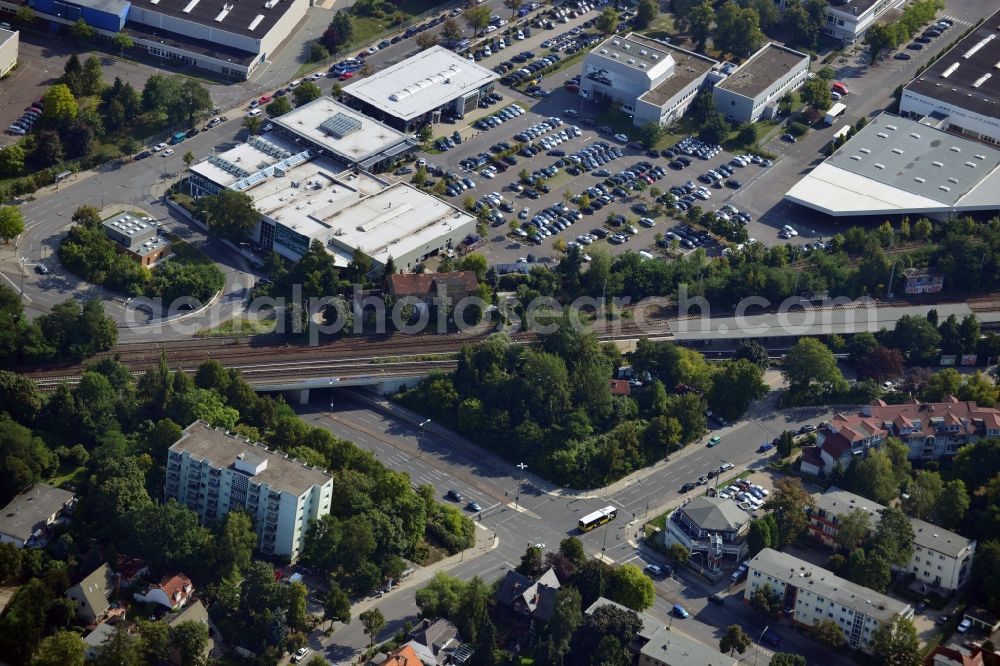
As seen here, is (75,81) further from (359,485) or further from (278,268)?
(359,485)

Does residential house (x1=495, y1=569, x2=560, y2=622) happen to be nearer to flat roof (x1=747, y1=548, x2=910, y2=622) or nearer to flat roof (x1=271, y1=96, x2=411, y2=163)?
flat roof (x1=747, y1=548, x2=910, y2=622)

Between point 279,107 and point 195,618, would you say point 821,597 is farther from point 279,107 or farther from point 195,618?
point 279,107

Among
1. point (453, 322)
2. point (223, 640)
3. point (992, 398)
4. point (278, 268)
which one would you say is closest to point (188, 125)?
point (278, 268)

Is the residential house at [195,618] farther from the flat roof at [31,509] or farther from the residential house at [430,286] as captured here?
the residential house at [430,286]

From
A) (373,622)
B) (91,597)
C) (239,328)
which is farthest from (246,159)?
(373,622)

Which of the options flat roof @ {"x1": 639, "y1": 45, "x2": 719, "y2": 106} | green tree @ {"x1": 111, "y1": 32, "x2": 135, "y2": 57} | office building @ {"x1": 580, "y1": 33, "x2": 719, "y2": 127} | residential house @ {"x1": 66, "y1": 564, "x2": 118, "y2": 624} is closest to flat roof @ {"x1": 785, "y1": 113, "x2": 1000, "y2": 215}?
office building @ {"x1": 580, "y1": 33, "x2": 719, "y2": 127}
